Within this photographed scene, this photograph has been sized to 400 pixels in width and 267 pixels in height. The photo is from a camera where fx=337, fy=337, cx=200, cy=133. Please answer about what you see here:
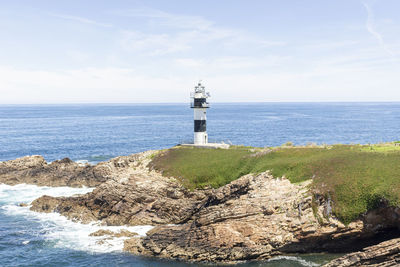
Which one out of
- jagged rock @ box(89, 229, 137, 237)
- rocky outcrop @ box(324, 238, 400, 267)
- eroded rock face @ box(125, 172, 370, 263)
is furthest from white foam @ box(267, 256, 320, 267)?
jagged rock @ box(89, 229, 137, 237)

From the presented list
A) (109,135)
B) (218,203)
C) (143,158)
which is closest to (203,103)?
(143,158)

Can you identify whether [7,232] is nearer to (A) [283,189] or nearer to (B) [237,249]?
(B) [237,249]

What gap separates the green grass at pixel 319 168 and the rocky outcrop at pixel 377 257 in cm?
382

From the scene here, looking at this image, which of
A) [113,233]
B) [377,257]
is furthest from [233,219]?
[113,233]

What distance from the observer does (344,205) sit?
30750mm

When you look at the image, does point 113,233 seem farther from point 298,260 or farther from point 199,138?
point 199,138

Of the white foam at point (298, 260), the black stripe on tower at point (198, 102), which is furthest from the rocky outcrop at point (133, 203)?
the black stripe on tower at point (198, 102)

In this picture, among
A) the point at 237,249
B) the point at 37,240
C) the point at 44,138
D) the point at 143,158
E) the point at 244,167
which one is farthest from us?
the point at 44,138

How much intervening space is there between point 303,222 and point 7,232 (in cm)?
3268

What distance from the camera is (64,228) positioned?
131 ft

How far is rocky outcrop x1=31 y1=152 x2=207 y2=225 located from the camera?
39969 mm

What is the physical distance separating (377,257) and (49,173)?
5348cm

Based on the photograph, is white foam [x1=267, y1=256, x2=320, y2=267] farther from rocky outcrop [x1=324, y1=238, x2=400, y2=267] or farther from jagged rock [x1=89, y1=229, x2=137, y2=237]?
jagged rock [x1=89, y1=229, x2=137, y2=237]

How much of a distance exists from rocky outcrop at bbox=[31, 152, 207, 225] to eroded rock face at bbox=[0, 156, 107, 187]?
1092cm
